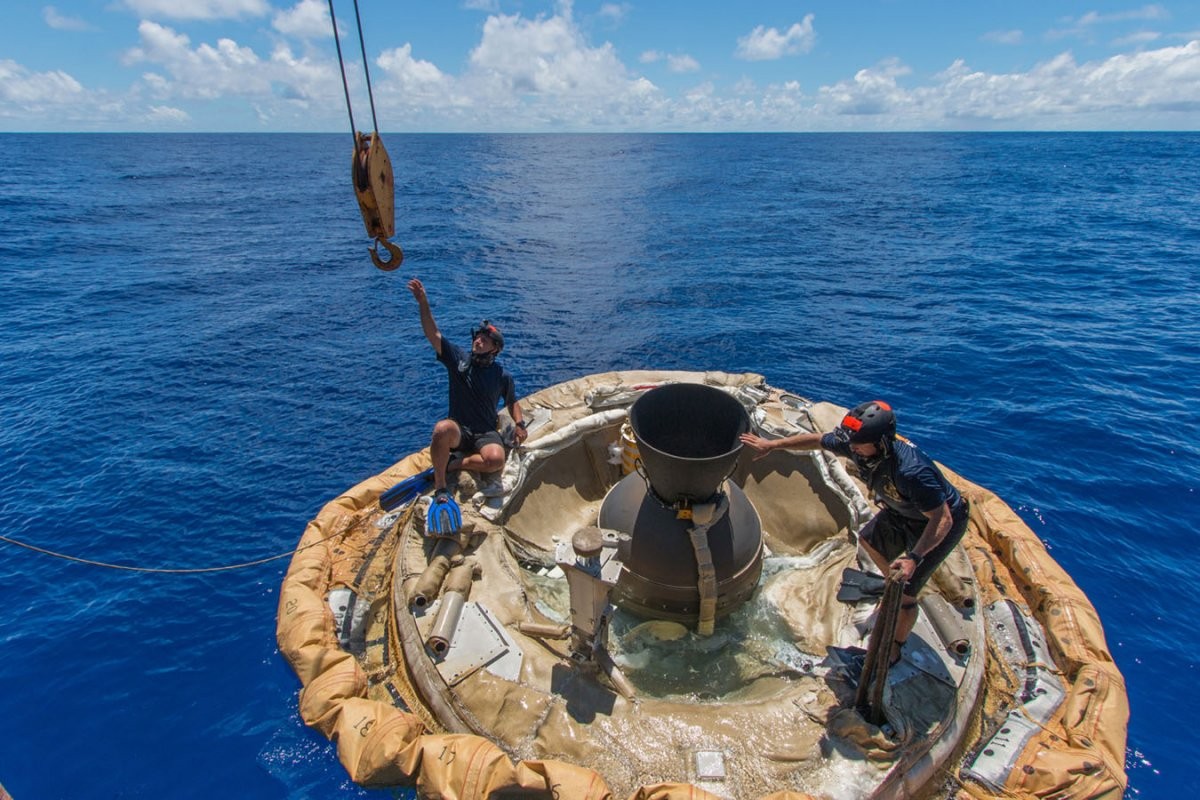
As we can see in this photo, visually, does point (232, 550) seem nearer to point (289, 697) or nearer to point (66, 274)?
point (289, 697)

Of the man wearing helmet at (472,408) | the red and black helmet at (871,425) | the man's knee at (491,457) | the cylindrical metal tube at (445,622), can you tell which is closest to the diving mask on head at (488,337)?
the man wearing helmet at (472,408)

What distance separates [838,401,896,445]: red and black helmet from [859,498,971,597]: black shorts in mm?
1069

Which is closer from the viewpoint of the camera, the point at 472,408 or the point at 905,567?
the point at 905,567

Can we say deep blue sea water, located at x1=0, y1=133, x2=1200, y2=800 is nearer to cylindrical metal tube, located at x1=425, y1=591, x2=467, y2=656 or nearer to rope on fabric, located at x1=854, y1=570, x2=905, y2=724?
cylindrical metal tube, located at x1=425, y1=591, x2=467, y2=656

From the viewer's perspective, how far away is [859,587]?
21.0ft

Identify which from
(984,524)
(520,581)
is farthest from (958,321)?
(520,581)

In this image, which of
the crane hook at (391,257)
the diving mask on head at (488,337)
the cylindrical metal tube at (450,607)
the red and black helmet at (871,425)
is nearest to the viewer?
the red and black helmet at (871,425)

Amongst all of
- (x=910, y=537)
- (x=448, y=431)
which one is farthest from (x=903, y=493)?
(x=448, y=431)

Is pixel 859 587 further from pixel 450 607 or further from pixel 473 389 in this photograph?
pixel 473 389

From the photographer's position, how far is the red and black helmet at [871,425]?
219 inches

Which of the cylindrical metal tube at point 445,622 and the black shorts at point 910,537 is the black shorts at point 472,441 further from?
the black shorts at point 910,537

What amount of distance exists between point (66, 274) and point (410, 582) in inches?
1189

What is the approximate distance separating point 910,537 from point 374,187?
21.4 feet

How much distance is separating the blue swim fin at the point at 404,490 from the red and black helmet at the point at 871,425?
6165 millimetres
